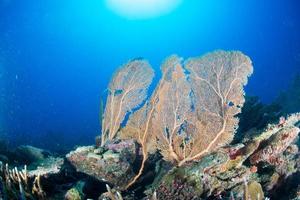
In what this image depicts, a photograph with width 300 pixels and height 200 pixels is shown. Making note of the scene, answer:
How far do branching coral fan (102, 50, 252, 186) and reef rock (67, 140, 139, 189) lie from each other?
8.5 inches

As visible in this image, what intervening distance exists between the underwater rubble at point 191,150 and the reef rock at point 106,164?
0.6 inches

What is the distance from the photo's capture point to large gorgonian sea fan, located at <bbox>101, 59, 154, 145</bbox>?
605 centimetres

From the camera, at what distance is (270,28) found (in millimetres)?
91375

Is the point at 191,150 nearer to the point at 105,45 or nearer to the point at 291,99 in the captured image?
the point at 291,99

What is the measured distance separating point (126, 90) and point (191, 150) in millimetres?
1825

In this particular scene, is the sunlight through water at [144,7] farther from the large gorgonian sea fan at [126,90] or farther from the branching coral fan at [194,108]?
the branching coral fan at [194,108]

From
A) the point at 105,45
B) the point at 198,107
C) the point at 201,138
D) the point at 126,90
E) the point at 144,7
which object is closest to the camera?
the point at 201,138

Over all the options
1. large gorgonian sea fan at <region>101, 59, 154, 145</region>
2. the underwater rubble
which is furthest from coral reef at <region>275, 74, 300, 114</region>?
large gorgonian sea fan at <region>101, 59, 154, 145</region>

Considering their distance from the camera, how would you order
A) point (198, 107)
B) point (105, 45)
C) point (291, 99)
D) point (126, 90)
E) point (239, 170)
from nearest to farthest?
point (239, 170), point (198, 107), point (126, 90), point (291, 99), point (105, 45)

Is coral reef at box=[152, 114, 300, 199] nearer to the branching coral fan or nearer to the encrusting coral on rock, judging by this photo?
the encrusting coral on rock

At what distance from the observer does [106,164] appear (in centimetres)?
502

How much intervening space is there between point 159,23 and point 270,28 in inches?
1576

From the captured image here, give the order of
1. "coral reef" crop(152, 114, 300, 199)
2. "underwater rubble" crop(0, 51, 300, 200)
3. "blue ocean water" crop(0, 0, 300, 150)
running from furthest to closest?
"blue ocean water" crop(0, 0, 300, 150), "underwater rubble" crop(0, 51, 300, 200), "coral reef" crop(152, 114, 300, 199)

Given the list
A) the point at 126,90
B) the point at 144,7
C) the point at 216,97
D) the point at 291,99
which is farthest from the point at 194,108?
the point at 144,7
